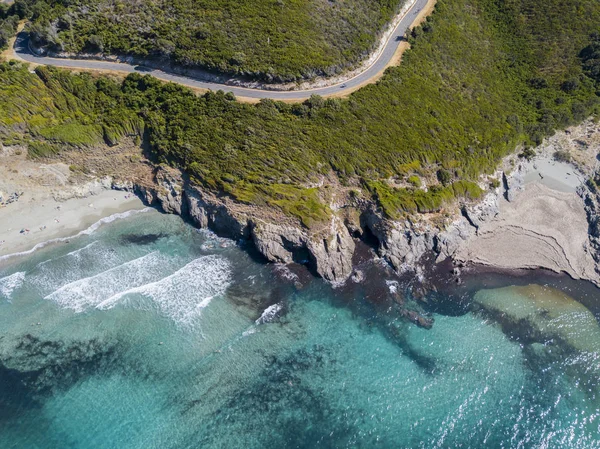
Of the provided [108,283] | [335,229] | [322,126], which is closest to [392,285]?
[335,229]

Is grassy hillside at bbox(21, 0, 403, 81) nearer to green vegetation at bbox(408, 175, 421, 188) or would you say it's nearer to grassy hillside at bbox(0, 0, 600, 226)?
grassy hillside at bbox(0, 0, 600, 226)

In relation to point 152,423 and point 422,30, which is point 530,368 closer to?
point 152,423

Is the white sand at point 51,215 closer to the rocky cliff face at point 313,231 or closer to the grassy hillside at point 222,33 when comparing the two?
the rocky cliff face at point 313,231

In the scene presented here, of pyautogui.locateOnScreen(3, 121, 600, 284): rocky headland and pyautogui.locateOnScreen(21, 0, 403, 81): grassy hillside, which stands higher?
pyautogui.locateOnScreen(21, 0, 403, 81): grassy hillside

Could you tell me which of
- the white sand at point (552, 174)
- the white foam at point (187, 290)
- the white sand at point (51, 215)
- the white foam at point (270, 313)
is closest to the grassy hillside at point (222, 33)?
the white sand at point (51, 215)

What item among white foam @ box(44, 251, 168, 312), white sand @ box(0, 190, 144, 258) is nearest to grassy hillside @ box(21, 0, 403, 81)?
white sand @ box(0, 190, 144, 258)
